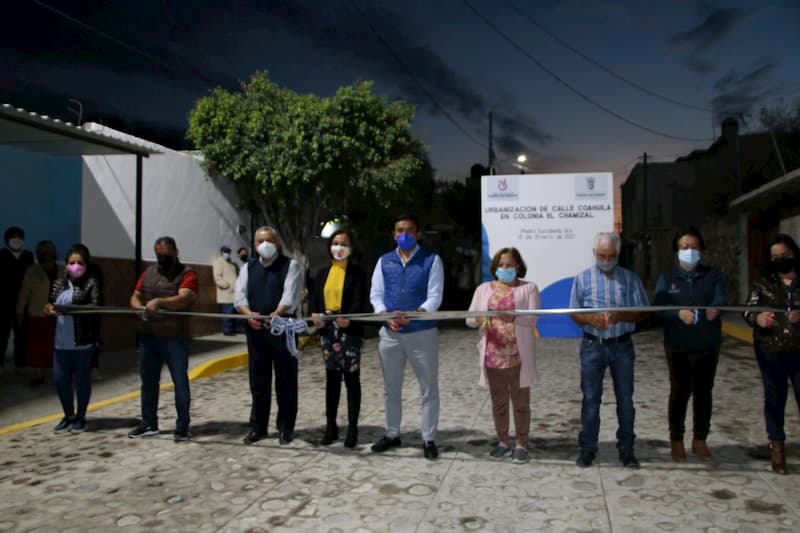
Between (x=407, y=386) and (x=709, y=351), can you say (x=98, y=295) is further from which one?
(x=709, y=351)

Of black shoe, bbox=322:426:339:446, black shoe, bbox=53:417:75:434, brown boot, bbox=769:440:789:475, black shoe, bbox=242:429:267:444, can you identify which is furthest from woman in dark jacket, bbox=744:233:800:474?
black shoe, bbox=53:417:75:434

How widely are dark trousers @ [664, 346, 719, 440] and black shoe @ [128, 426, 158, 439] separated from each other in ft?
14.0

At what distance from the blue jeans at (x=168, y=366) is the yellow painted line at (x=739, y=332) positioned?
11.2 m

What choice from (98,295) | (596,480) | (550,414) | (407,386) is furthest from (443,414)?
(98,295)

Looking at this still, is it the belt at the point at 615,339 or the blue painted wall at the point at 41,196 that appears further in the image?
the blue painted wall at the point at 41,196

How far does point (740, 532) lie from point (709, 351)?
1.56 metres

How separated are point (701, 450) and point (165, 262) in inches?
181

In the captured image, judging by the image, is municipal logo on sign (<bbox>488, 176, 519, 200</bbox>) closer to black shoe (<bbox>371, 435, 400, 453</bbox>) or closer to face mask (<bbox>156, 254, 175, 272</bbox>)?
face mask (<bbox>156, 254, 175, 272</bbox>)

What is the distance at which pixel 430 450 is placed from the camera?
5223 millimetres

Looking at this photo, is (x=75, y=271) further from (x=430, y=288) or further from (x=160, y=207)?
(x=160, y=207)

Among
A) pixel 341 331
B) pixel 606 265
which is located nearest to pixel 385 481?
pixel 341 331

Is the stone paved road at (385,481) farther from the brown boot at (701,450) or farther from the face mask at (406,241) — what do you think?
the face mask at (406,241)

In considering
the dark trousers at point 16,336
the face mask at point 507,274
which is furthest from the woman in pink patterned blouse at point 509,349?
the dark trousers at point 16,336

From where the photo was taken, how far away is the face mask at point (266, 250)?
579 centimetres
